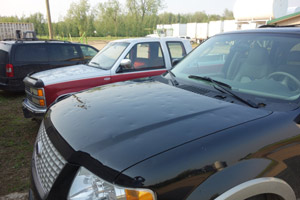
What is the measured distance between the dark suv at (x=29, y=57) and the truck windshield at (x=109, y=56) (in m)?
2.59

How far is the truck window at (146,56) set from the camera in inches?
213

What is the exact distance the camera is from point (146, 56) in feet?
Answer: 18.4

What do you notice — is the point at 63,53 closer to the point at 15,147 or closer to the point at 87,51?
the point at 87,51

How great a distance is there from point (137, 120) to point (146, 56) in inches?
159

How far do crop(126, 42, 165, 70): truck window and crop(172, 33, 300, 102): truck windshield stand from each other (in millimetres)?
2317

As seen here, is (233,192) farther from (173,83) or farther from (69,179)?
(173,83)

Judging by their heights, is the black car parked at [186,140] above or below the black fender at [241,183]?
above

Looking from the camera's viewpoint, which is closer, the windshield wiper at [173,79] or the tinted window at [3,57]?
the windshield wiper at [173,79]

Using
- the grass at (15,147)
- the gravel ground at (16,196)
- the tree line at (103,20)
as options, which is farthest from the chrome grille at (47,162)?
the tree line at (103,20)

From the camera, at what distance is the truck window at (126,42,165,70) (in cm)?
541

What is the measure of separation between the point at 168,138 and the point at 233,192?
474 millimetres

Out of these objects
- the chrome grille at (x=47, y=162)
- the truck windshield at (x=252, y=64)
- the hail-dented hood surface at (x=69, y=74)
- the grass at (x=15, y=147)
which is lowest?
the grass at (x=15, y=147)

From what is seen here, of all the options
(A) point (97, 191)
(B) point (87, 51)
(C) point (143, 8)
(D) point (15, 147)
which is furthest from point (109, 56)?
(C) point (143, 8)

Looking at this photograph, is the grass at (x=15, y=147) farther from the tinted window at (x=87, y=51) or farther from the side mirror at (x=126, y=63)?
the tinted window at (x=87, y=51)
